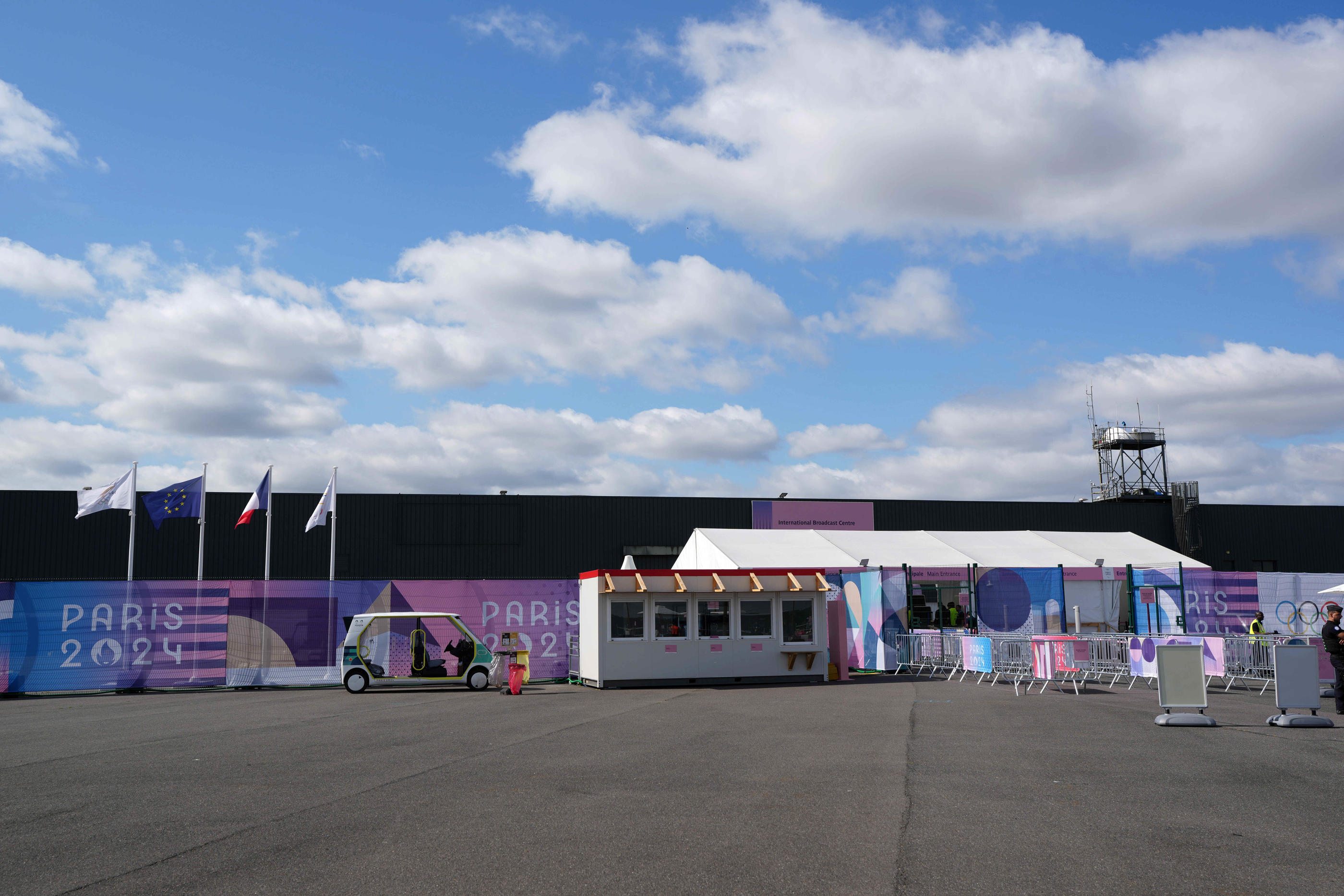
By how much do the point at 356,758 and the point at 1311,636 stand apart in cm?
2136

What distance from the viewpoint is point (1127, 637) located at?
22234 millimetres

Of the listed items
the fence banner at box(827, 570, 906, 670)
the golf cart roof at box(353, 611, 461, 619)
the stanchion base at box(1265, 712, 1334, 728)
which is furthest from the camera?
the fence banner at box(827, 570, 906, 670)

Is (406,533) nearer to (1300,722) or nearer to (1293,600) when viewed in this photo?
(1293,600)

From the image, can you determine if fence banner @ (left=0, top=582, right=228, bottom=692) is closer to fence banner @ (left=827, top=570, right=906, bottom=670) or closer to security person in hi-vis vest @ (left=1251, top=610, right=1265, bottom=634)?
fence banner @ (left=827, top=570, right=906, bottom=670)

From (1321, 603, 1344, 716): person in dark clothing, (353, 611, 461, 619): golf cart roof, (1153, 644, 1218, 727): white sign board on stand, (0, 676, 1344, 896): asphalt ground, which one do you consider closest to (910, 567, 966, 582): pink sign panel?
(353, 611, 461, 619): golf cart roof

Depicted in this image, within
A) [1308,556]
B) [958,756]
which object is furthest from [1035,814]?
[1308,556]

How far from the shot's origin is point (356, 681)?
21.5 metres

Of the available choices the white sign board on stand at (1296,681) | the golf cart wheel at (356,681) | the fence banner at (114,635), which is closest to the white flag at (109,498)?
the fence banner at (114,635)

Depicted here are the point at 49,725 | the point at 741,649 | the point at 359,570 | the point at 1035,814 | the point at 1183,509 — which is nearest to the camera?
the point at 1035,814

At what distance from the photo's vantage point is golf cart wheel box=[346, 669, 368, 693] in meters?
21.5

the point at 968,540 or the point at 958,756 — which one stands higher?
the point at 968,540

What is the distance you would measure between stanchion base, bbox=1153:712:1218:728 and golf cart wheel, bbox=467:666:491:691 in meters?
12.9

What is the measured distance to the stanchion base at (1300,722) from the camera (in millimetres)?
13859

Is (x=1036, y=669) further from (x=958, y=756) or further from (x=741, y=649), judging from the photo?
(x=958, y=756)
